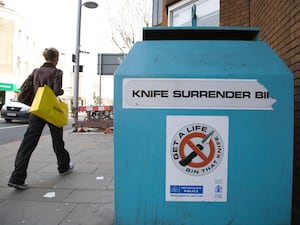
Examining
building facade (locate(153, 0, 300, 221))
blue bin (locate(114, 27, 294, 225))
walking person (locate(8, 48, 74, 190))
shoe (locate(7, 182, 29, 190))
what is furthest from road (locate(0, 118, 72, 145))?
blue bin (locate(114, 27, 294, 225))

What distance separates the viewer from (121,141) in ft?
8.28

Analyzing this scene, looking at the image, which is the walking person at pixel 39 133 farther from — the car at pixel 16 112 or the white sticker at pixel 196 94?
the car at pixel 16 112

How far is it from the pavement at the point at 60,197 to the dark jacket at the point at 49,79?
4.09 ft

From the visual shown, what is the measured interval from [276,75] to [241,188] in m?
0.85

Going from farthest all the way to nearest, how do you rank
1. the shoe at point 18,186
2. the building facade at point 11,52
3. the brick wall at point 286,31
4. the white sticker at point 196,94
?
the building facade at point 11,52, the shoe at point 18,186, the brick wall at point 286,31, the white sticker at point 196,94

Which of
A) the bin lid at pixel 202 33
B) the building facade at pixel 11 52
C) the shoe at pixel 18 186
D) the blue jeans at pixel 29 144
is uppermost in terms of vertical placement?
the building facade at pixel 11 52

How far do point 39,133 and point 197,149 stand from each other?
102 inches

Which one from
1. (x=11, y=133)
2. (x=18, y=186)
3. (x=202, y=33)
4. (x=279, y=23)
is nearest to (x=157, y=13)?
(x=279, y=23)

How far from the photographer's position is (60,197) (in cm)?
394

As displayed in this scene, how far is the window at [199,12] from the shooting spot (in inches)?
265

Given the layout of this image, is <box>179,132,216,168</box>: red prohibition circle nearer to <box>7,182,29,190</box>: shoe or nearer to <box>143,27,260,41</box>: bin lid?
<box>143,27,260,41</box>: bin lid

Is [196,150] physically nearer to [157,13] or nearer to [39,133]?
[39,133]

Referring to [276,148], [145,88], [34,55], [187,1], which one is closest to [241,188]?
[276,148]

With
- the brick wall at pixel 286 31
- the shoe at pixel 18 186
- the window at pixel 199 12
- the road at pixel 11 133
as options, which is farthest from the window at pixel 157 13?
the road at pixel 11 133
